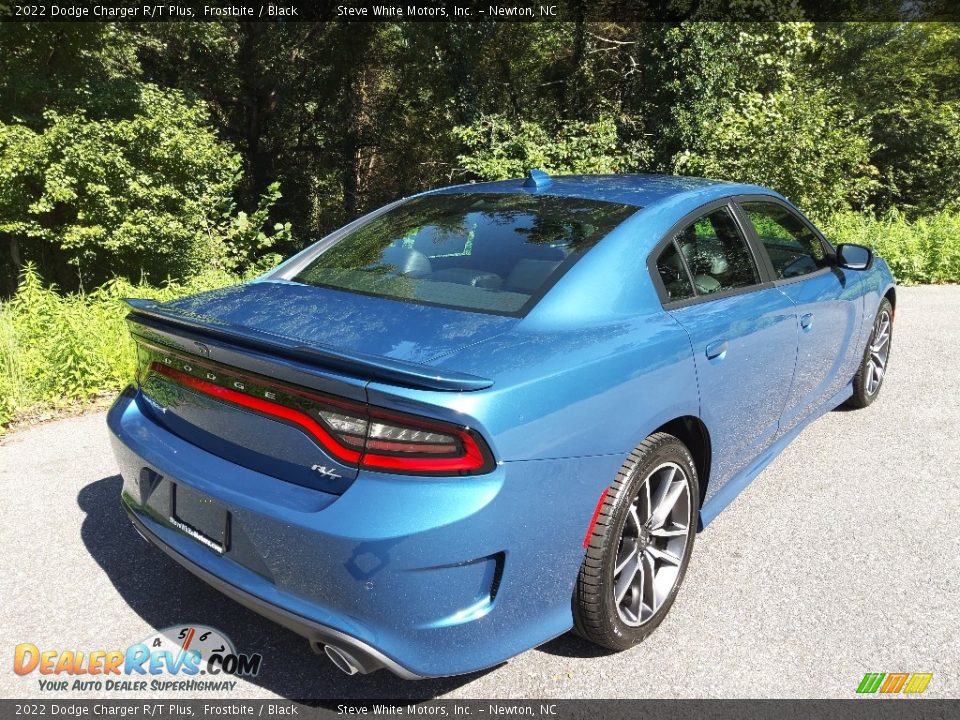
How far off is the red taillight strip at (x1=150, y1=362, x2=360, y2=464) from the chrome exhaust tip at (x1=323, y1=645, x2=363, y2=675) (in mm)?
506

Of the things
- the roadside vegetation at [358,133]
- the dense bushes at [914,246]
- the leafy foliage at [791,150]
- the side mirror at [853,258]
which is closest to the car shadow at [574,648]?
the side mirror at [853,258]

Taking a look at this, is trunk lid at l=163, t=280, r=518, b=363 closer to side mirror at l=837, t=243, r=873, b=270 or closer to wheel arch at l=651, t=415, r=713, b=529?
wheel arch at l=651, t=415, r=713, b=529

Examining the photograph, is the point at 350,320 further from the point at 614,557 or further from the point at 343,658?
the point at 614,557

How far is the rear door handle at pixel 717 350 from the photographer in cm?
281

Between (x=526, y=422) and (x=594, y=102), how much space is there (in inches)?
753

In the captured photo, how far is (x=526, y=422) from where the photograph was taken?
204 cm

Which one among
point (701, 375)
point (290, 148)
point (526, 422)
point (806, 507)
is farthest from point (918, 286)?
point (290, 148)

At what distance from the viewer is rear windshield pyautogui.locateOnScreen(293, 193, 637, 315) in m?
2.65

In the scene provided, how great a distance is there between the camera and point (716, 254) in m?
3.21

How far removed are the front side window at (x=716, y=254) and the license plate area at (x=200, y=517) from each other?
1927 millimetres

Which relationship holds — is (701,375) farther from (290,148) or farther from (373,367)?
(290,148)

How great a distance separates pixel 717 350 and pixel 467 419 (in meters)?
1.34

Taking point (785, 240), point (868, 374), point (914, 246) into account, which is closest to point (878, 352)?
point (868, 374)

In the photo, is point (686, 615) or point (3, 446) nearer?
point (686, 615)
